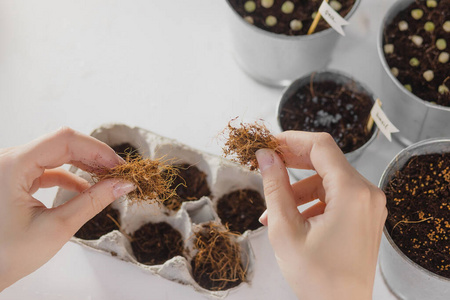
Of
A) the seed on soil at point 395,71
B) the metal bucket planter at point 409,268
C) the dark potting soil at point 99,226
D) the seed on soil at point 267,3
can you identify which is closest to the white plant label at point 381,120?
the metal bucket planter at point 409,268

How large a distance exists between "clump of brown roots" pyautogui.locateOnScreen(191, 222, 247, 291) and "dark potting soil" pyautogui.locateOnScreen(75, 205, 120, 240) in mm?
205

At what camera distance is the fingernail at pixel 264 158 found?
83 centimetres

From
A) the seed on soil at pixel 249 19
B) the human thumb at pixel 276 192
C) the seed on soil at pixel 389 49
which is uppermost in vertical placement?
the seed on soil at pixel 249 19

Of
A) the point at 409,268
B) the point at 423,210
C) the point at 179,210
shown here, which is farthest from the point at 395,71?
the point at 179,210

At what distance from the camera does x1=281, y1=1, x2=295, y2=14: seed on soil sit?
117 centimetres

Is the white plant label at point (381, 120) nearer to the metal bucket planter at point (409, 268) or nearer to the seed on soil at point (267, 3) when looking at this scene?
the metal bucket planter at point (409, 268)

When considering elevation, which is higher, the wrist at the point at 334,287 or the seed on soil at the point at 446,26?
the seed on soil at the point at 446,26

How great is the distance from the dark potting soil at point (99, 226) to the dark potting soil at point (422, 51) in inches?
30.4

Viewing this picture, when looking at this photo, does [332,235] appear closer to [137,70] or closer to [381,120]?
[381,120]

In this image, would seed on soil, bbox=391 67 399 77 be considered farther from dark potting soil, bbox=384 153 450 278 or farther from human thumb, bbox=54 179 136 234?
human thumb, bbox=54 179 136 234

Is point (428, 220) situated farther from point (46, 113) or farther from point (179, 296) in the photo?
point (46, 113)

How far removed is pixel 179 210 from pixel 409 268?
19.7 inches

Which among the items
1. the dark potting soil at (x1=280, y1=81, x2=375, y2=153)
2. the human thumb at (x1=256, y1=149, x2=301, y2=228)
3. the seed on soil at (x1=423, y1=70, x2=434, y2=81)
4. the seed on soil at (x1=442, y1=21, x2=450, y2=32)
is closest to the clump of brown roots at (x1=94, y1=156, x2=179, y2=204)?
the human thumb at (x1=256, y1=149, x2=301, y2=228)

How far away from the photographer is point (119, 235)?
98cm
